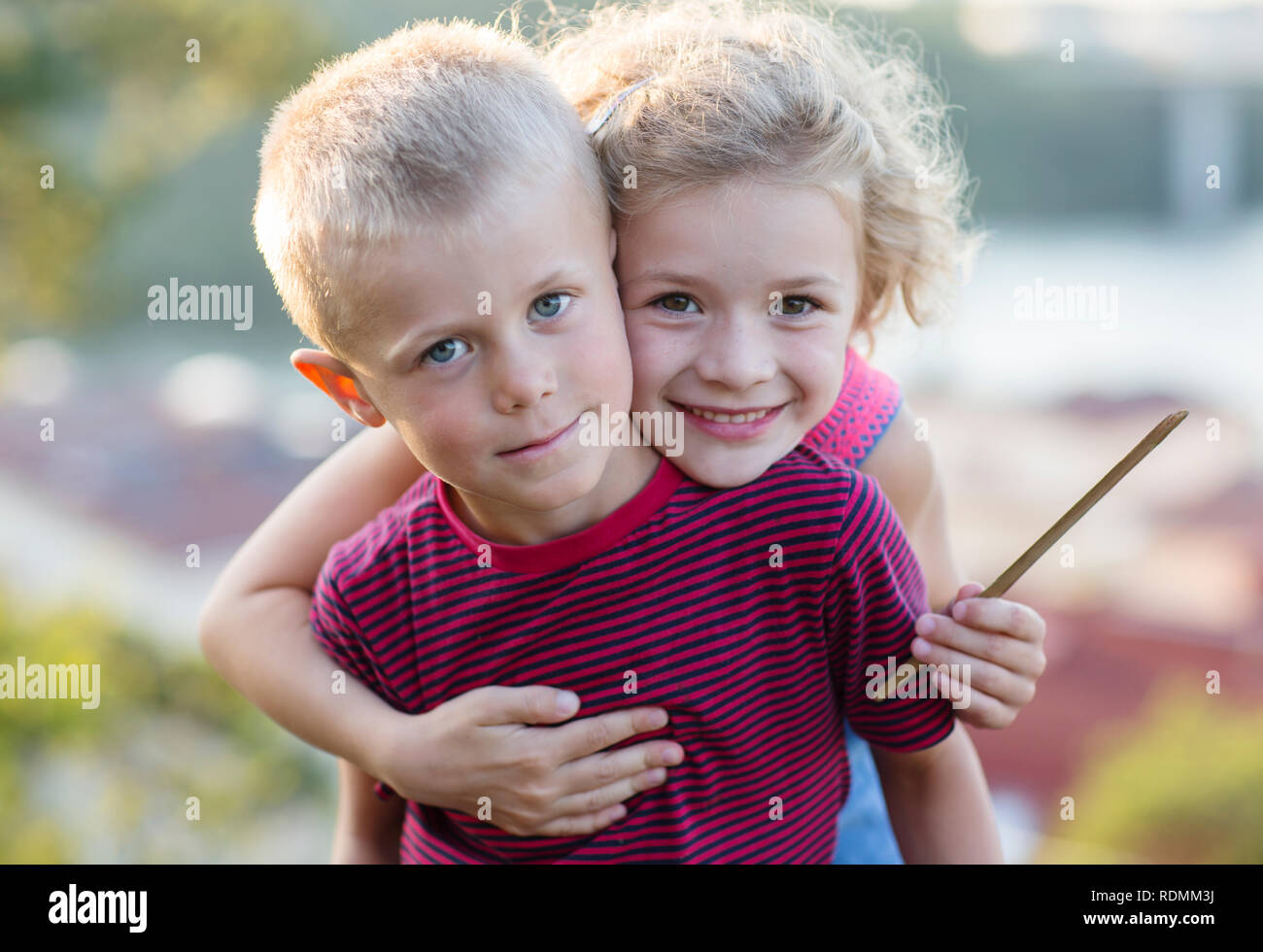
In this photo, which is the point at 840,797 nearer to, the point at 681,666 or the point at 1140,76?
the point at 681,666

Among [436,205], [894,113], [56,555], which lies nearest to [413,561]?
[436,205]

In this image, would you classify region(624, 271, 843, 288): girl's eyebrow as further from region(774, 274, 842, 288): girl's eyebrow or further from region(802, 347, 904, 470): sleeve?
region(802, 347, 904, 470): sleeve

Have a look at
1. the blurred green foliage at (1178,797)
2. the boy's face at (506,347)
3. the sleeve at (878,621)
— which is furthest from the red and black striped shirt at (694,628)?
the blurred green foliage at (1178,797)

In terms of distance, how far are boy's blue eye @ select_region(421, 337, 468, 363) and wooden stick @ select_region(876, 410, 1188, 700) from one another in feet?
1.65

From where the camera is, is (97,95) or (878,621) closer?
(878,621)

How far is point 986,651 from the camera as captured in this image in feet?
3.43

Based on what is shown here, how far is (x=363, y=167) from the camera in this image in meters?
0.92

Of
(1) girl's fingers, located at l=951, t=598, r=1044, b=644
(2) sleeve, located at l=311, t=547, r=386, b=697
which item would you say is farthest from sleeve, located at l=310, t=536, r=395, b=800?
(1) girl's fingers, located at l=951, t=598, r=1044, b=644

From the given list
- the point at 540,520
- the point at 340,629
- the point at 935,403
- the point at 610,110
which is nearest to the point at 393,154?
the point at 610,110

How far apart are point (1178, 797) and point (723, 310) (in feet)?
12.0

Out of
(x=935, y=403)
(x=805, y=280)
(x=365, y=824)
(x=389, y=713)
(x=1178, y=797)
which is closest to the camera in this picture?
(x=805, y=280)

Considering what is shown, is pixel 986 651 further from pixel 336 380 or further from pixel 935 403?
pixel 935 403

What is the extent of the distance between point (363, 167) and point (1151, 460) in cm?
819

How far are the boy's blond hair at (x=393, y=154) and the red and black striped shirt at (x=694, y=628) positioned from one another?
26 cm
